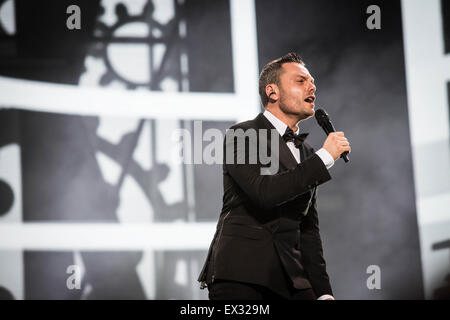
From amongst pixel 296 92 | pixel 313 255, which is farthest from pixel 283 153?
pixel 313 255

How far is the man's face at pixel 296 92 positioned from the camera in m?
1.83

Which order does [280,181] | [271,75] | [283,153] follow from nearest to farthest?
[280,181], [283,153], [271,75]

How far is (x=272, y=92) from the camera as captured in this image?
Answer: 1873mm

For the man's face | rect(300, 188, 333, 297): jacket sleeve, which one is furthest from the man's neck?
rect(300, 188, 333, 297): jacket sleeve

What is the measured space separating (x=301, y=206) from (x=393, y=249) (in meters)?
1.92

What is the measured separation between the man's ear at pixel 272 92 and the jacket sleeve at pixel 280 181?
0.32 m

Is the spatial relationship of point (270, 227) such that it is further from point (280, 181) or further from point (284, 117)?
point (284, 117)

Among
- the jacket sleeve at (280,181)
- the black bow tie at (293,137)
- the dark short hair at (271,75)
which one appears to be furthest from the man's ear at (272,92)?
the jacket sleeve at (280,181)

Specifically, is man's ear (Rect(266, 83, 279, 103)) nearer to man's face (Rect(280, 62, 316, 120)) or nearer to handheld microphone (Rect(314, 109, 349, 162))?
man's face (Rect(280, 62, 316, 120))

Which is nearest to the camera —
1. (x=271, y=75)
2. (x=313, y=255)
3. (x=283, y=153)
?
(x=283, y=153)

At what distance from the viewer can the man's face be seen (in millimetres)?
1832

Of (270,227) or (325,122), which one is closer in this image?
(270,227)

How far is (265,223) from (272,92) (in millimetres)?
449
